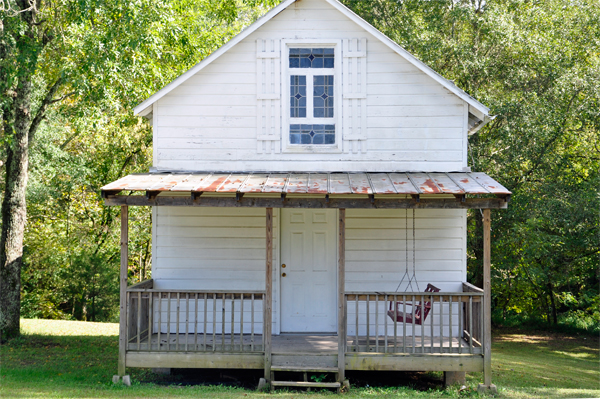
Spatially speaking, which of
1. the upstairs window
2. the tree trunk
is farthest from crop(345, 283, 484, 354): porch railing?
the tree trunk

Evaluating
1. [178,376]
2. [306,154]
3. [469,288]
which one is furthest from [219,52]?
[469,288]

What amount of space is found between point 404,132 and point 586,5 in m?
9.14

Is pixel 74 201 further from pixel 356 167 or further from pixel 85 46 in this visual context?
pixel 356 167

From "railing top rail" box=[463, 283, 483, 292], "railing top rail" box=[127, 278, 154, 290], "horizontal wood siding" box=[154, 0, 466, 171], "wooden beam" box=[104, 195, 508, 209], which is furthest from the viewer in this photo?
"horizontal wood siding" box=[154, 0, 466, 171]

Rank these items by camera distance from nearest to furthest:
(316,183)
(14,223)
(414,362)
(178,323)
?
(178,323) → (414,362) → (316,183) → (14,223)

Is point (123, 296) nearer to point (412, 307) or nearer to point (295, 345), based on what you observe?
point (295, 345)

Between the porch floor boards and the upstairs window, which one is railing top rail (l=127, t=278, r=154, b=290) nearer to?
the porch floor boards

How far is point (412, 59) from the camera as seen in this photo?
9.45 m

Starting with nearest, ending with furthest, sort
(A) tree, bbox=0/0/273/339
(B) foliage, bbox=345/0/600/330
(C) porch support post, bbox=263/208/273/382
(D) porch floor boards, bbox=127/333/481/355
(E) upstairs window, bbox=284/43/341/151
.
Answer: (C) porch support post, bbox=263/208/273/382, (D) porch floor boards, bbox=127/333/481/355, (E) upstairs window, bbox=284/43/341/151, (A) tree, bbox=0/0/273/339, (B) foliage, bbox=345/0/600/330

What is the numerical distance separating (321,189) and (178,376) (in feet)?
13.7

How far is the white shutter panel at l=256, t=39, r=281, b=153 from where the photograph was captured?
967 cm

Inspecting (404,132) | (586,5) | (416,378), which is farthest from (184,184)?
(586,5)

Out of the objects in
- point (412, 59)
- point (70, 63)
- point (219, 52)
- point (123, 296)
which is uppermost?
point (70, 63)

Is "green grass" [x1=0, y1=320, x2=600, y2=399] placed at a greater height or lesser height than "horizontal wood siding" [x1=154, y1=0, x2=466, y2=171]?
lesser
